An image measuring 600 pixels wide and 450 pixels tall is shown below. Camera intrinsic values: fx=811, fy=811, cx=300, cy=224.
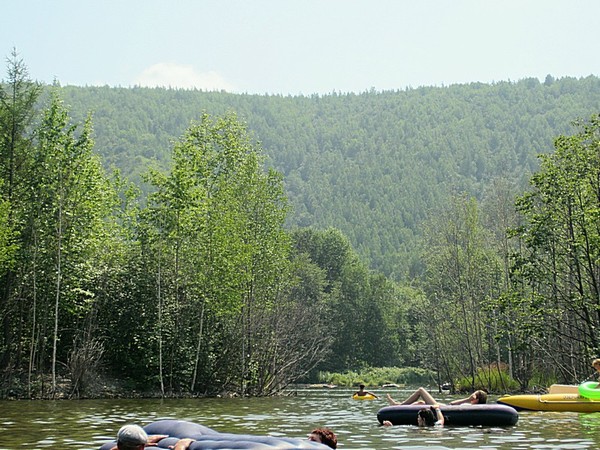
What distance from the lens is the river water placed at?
1332 centimetres

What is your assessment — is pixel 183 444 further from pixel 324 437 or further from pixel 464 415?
pixel 464 415

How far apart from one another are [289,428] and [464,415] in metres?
3.79

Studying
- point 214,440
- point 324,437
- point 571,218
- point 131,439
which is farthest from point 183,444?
point 571,218

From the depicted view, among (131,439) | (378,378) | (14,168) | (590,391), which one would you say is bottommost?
(131,439)

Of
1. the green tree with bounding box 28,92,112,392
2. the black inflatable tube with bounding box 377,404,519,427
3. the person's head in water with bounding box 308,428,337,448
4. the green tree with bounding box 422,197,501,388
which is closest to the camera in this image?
the person's head in water with bounding box 308,428,337,448

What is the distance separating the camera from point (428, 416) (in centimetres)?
1694

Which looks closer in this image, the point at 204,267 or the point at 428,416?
the point at 428,416

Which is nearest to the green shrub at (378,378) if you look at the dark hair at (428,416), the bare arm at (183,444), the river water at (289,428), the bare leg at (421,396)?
the river water at (289,428)

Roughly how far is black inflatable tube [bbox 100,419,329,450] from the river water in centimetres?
361

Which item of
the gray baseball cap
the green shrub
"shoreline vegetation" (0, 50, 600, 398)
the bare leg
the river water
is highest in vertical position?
"shoreline vegetation" (0, 50, 600, 398)

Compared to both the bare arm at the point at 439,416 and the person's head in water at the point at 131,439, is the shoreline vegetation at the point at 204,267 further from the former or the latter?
the person's head in water at the point at 131,439

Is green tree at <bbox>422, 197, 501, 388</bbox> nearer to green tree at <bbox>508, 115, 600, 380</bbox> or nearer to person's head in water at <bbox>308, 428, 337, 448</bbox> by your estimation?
green tree at <bbox>508, 115, 600, 380</bbox>

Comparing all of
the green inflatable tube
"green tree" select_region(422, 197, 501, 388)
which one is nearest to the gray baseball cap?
the green inflatable tube

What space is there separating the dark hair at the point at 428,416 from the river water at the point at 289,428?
11.8 inches
